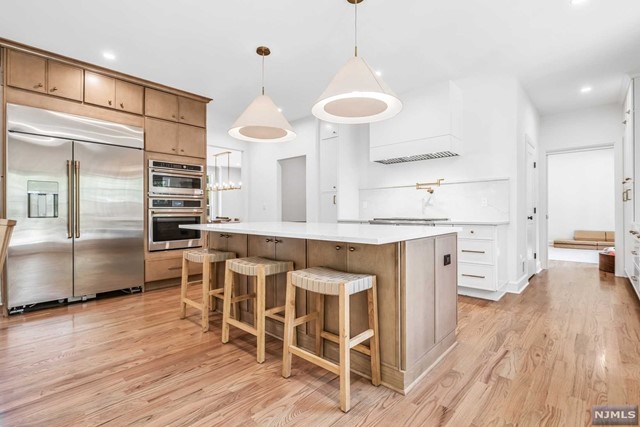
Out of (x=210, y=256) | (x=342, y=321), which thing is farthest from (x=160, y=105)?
(x=342, y=321)

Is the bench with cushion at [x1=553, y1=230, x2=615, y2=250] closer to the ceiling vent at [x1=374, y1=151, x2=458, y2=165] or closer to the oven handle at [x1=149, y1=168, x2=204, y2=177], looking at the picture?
the ceiling vent at [x1=374, y1=151, x2=458, y2=165]

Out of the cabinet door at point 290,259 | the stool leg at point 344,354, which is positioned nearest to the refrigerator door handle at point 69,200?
the cabinet door at point 290,259

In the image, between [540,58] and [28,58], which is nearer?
[28,58]

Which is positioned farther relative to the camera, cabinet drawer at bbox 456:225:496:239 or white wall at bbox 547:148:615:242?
white wall at bbox 547:148:615:242

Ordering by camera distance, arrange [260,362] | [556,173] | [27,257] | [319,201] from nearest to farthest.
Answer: [260,362]
[27,257]
[319,201]
[556,173]

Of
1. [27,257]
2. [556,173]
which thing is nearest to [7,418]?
[27,257]

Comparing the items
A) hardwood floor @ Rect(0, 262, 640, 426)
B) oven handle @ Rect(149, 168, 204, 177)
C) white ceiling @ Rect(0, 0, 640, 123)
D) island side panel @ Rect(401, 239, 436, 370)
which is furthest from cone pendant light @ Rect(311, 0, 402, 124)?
oven handle @ Rect(149, 168, 204, 177)

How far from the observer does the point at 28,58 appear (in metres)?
3.12

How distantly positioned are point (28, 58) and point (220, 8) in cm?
212

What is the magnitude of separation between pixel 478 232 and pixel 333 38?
2.47 m

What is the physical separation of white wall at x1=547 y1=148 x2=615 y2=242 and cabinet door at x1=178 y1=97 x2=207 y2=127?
865 centimetres

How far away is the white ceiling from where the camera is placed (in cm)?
256

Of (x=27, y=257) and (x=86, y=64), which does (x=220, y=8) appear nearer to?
(x=86, y=64)

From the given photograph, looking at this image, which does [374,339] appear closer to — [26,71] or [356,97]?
[356,97]
